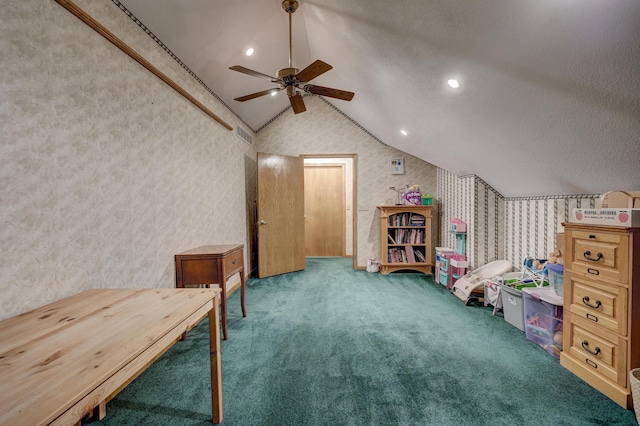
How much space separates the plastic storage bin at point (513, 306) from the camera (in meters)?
2.39

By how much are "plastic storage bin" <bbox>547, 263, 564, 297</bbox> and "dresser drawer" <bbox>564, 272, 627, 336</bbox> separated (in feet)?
0.86

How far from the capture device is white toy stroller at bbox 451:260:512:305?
121 inches

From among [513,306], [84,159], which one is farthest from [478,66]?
[84,159]

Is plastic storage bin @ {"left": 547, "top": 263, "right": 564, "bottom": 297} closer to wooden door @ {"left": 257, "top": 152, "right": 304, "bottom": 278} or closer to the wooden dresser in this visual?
the wooden dresser

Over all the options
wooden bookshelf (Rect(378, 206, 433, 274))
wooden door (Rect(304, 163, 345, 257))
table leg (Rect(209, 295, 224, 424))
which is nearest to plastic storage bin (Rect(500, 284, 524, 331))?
wooden bookshelf (Rect(378, 206, 433, 274))

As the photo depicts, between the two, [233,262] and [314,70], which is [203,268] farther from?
[314,70]

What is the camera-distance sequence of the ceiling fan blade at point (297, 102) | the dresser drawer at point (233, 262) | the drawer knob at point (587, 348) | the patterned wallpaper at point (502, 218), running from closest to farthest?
the drawer knob at point (587, 348)
the dresser drawer at point (233, 262)
the ceiling fan blade at point (297, 102)
the patterned wallpaper at point (502, 218)

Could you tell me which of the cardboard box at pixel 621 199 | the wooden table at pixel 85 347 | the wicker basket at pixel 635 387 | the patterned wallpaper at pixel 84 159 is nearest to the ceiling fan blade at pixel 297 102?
the patterned wallpaper at pixel 84 159

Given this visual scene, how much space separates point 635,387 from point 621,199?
1048 millimetres

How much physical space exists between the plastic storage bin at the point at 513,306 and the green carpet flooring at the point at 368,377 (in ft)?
0.25

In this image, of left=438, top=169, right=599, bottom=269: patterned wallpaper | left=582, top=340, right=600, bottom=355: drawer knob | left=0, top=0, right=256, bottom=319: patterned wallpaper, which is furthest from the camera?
left=438, top=169, right=599, bottom=269: patterned wallpaper

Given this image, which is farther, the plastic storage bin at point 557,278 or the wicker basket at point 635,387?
the plastic storage bin at point 557,278

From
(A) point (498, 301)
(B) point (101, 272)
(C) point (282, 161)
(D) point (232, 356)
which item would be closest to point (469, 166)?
(A) point (498, 301)

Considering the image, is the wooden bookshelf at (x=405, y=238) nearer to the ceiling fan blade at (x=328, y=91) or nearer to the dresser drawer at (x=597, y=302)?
→ the ceiling fan blade at (x=328, y=91)
